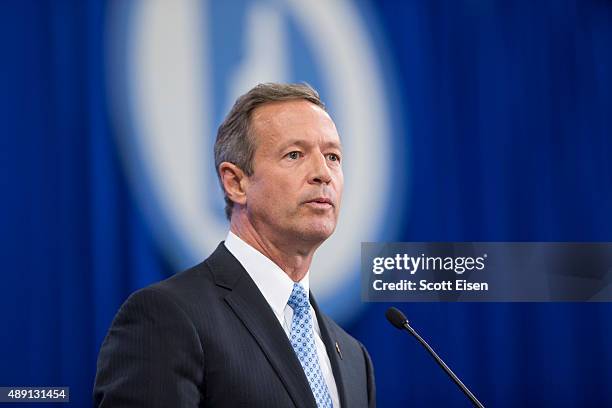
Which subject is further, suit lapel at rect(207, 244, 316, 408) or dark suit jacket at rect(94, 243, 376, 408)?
suit lapel at rect(207, 244, 316, 408)

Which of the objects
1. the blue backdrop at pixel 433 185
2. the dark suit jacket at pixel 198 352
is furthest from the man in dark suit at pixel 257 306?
the blue backdrop at pixel 433 185

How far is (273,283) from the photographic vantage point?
1.69m

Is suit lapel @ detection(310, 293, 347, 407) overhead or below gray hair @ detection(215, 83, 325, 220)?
below

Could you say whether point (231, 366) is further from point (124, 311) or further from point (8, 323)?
point (8, 323)

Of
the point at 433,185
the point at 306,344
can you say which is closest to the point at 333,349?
the point at 306,344

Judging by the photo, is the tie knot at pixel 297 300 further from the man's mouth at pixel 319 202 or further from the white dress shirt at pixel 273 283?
the man's mouth at pixel 319 202

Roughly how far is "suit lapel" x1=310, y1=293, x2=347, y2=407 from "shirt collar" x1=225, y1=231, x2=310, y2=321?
159 mm

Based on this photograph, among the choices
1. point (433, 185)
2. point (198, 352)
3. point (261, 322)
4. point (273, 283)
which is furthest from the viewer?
point (433, 185)

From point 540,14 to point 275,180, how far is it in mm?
1839

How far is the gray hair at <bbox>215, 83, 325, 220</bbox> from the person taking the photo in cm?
175

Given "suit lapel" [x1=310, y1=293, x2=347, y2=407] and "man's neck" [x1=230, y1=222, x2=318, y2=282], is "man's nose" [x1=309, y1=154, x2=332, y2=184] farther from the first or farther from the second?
"suit lapel" [x1=310, y1=293, x2=347, y2=407]

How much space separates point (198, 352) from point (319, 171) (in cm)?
47

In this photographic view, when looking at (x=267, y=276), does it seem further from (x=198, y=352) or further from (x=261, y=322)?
(x=198, y=352)

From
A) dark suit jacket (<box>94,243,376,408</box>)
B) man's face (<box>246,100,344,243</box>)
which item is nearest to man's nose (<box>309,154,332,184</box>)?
man's face (<box>246,100,344,243</box>)
